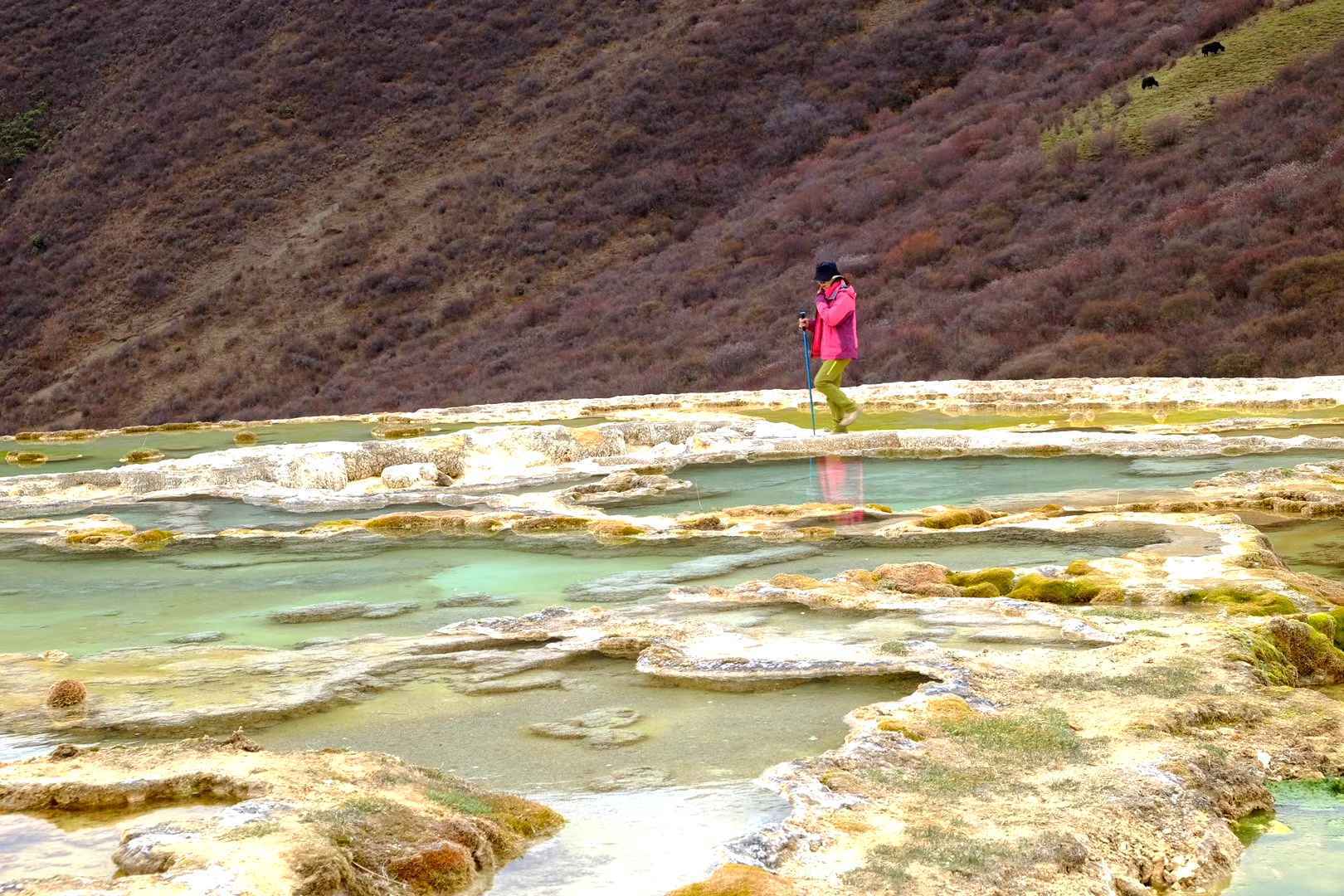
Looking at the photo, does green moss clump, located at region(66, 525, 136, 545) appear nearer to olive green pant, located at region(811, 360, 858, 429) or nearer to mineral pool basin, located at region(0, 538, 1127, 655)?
mineral pool basin, located at region(0, 538, 1127, 655)

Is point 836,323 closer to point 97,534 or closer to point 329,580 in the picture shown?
point 329,580

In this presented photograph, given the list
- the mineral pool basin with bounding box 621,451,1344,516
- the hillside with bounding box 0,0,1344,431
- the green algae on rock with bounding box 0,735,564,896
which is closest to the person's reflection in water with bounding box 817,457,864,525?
the mineral pool basin with bounding box 621,451,1344,516

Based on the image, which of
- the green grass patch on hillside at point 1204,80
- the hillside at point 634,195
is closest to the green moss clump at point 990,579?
the hillside at point 634,195

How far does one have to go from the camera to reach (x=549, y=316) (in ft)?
143

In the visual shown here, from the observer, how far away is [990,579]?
8.64 metres

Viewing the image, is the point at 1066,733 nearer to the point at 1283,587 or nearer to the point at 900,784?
the point at 900,784

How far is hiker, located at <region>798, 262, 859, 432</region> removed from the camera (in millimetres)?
16562

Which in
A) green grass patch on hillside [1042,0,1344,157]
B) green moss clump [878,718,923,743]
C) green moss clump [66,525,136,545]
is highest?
green grass patch on hillside [1042,0,1344,157]

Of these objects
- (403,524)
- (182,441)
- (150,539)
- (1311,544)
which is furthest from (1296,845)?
(182,441)

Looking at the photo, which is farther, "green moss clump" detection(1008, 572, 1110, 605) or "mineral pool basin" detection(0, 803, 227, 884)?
"green moss clump" detection(1008, 572, 1110, 605)

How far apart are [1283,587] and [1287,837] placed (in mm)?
3093

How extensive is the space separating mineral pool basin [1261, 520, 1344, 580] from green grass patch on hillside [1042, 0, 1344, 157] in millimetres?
27252

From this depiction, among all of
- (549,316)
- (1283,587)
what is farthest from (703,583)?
(549,316)

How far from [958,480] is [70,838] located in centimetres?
1022
